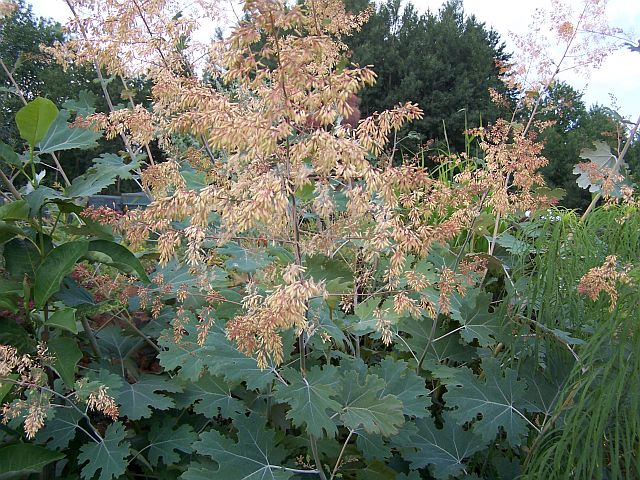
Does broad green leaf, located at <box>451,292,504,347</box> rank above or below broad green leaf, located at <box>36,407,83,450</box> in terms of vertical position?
above

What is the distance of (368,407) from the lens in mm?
1658

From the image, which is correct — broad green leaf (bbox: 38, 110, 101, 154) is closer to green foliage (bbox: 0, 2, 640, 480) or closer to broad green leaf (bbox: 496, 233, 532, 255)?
green foliage (bbox: 0, 2, 640, 480)

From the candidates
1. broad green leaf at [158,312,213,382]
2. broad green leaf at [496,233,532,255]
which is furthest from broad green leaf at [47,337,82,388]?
broad green leaf at [496,233,532,255]

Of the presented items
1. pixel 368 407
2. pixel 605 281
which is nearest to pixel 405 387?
pixel 368 407

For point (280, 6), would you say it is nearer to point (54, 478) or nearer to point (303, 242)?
point (303, 242)

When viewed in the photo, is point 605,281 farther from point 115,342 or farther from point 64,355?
point 115,342

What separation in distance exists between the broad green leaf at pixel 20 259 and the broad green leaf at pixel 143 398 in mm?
532

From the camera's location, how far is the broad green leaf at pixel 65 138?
83.4 inches

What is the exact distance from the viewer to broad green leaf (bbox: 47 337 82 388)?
66.5 inches

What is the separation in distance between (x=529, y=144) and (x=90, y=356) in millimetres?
Answer: 2086

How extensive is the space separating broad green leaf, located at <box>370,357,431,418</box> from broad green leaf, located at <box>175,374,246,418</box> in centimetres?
54

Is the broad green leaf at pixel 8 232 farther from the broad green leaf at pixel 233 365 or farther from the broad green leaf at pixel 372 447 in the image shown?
the broad green leaf at pixel 372 447

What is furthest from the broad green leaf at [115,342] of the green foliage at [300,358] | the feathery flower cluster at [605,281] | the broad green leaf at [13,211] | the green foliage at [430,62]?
the green foliage at [430,62]

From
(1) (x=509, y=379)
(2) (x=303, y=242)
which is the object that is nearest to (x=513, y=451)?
(1) (x=509, y=379)
